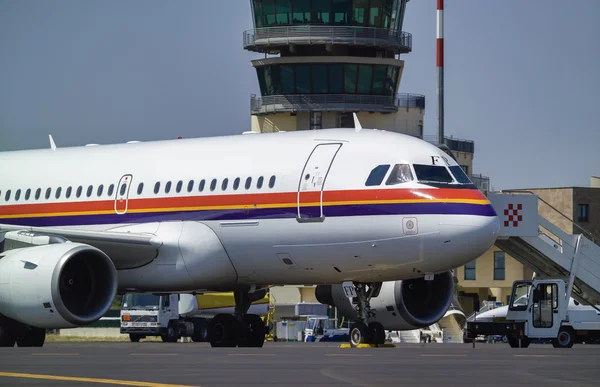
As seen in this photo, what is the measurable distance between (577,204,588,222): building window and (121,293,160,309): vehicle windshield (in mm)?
48351

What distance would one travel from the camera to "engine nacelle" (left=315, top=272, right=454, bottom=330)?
3089 cm

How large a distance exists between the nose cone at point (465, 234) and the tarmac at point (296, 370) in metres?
2.75

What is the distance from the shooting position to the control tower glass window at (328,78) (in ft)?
244

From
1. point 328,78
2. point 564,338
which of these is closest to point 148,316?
point 564,338

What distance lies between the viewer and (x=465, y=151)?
106 m

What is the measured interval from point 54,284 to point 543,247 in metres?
23.2

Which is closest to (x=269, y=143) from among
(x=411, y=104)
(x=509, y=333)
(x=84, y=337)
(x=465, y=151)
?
(x=509, y=333)

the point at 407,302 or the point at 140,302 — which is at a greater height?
the point at 140,302

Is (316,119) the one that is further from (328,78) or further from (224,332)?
(224,332)

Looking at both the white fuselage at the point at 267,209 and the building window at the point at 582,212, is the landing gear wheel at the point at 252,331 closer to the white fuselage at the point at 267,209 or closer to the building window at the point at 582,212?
the white fuselage at the point at 267,209

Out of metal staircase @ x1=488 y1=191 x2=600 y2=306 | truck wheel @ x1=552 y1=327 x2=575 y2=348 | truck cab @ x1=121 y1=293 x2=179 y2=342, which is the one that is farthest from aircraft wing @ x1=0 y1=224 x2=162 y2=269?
truck cab @ x1=121 y1=293 x2=179 y2=342

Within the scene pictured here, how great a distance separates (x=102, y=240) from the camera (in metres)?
29.9

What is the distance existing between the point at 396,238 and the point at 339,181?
1.87 metres

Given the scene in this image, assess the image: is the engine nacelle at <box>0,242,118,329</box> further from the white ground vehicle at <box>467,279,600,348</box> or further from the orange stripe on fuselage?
the white ground vehicle at <box>467,279,600,348</box>
